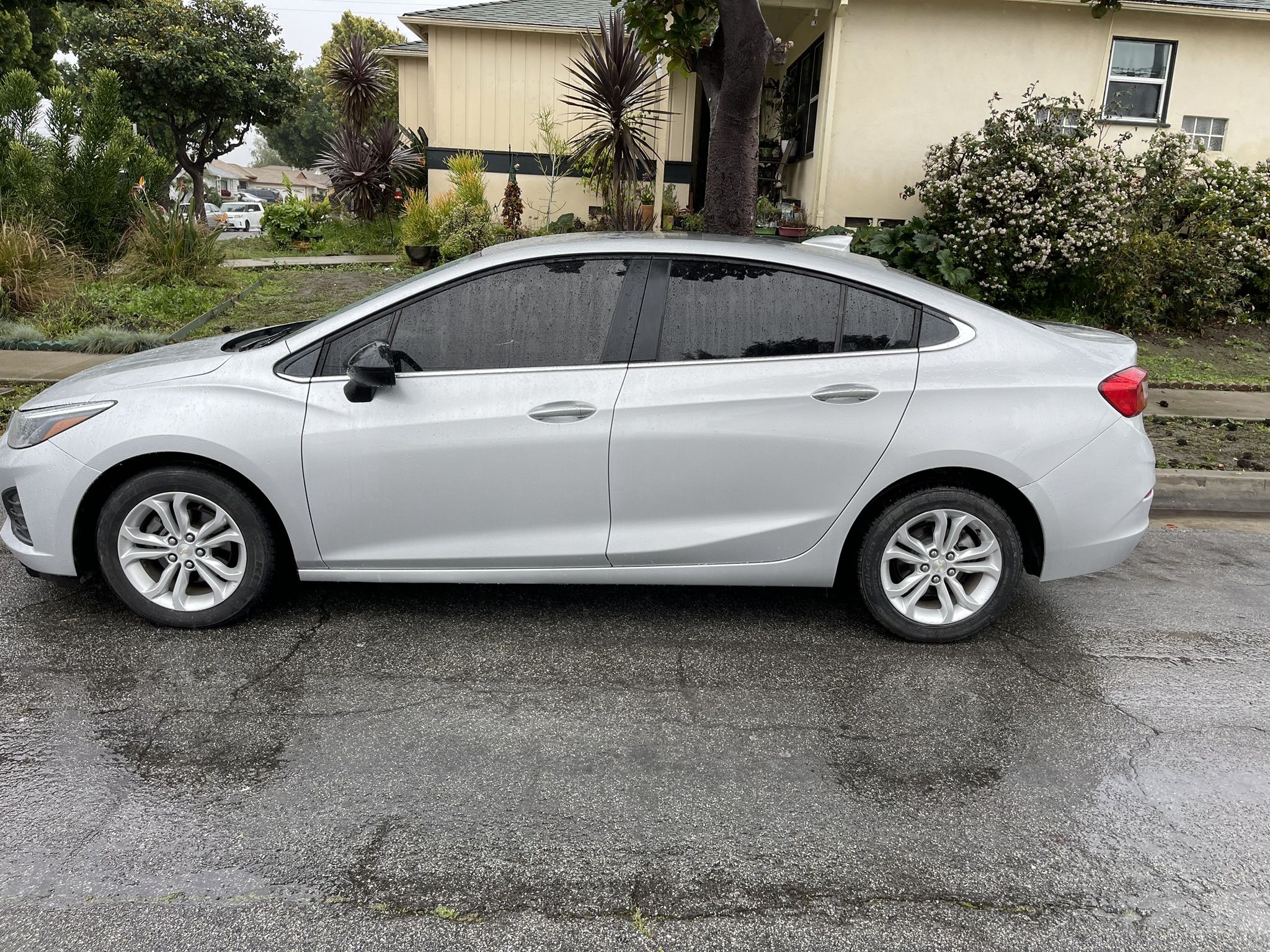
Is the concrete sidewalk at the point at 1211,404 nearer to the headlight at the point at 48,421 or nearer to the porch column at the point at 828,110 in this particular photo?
the porch column at the point at 828,110

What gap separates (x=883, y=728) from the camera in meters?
3.67

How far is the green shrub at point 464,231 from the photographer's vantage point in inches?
559

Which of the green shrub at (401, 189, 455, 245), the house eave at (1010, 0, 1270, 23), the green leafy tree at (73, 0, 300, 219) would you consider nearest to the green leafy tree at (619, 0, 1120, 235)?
the house eave at (1010, 0, 1270, 23)

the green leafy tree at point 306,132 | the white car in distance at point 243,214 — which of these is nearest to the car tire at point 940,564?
the white car in distance at point 243,214

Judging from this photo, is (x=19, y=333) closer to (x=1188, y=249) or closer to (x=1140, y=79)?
(x=1188, y=249)

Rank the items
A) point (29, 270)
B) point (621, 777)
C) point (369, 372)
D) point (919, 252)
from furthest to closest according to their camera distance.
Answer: point (919, 252) < point (29, 270) < point (369, 372) < point (621, 777)

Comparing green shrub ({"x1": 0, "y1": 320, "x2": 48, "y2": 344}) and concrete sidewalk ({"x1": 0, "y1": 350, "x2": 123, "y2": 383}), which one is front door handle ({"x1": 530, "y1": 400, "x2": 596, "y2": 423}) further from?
green shrub ({"x1": 0, "y1": 320, "x2": 48, "y2": 344})

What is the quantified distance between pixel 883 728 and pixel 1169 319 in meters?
10.2

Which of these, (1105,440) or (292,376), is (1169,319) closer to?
(1105,440)

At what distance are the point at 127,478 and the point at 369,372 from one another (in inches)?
44.6

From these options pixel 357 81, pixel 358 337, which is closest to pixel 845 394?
pixel 358 337

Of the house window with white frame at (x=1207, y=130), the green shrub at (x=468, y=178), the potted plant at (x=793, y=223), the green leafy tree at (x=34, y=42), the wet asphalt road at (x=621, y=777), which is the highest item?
the green leafy tree at (x=34, y=42)

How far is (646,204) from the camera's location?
1631cm

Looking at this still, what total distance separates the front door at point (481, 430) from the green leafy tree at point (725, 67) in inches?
141
